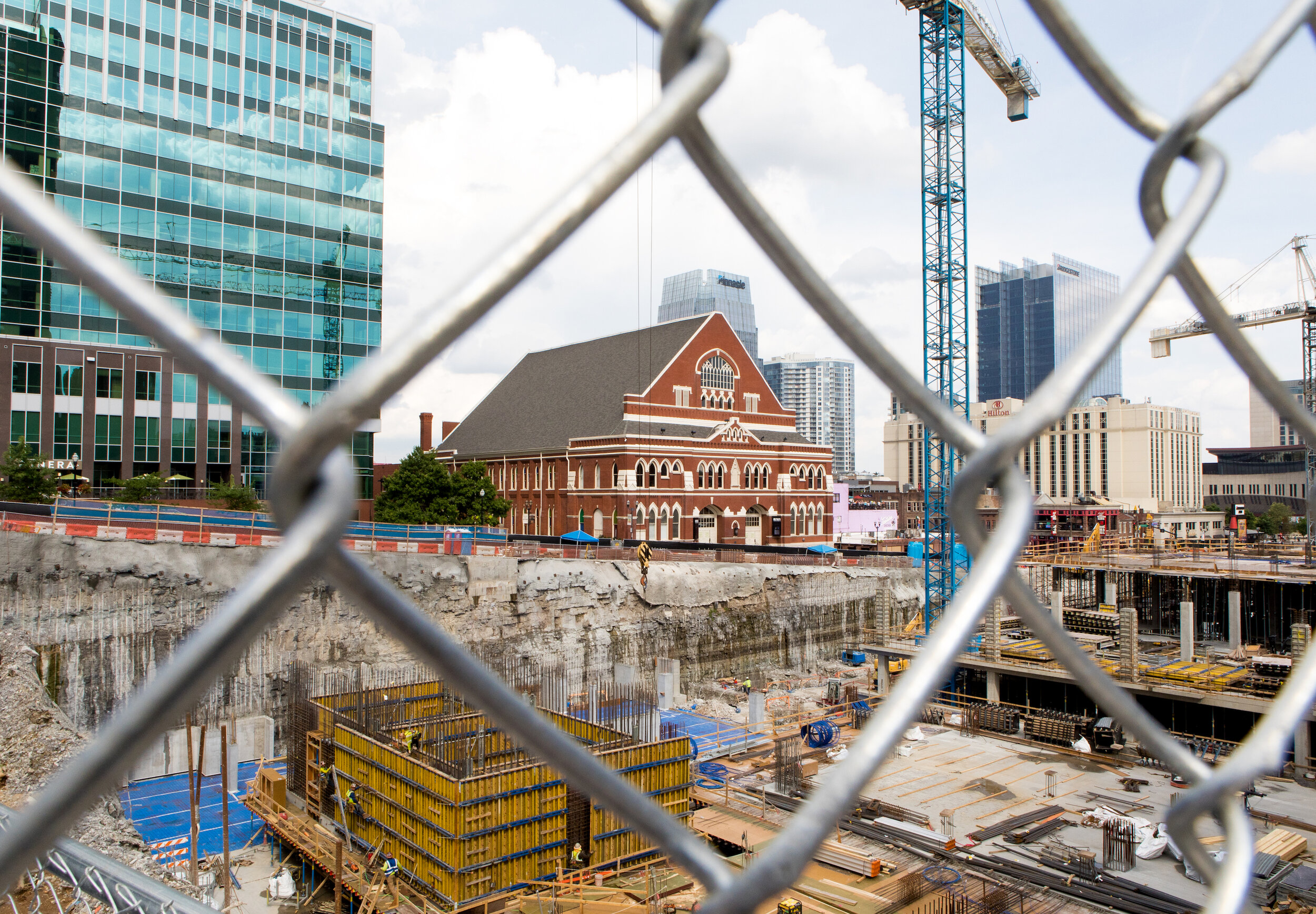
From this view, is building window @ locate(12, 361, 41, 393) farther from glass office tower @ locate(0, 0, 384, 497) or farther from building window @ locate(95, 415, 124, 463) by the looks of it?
building window @ locate(95, 415, 124, 463)

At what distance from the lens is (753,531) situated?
5316cm

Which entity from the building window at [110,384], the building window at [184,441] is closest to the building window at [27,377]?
the building window at [110,384]

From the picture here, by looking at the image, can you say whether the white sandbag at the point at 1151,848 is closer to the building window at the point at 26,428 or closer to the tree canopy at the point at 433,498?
the tree canopy at the point at 433,498

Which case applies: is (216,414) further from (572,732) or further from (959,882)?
(959,882)

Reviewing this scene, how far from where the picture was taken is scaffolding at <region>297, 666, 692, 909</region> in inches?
506

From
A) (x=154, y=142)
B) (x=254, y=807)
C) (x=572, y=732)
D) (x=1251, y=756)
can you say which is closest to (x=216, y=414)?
(x=154, y=142)

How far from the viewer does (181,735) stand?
2092 cm

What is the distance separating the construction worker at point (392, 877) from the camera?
42.2ft

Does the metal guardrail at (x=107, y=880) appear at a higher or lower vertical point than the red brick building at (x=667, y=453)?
lower

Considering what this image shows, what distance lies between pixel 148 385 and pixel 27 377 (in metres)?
4.56

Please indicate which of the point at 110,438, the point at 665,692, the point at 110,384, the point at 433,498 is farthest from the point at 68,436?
the point at 665,692

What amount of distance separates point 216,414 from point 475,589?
18.3 metres

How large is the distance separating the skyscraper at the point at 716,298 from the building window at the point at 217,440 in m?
144

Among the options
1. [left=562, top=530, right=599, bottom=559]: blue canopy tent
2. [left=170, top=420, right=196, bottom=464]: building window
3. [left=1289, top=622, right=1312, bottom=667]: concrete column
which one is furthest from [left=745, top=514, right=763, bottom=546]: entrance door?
[left=1289, top=622, right=1312, bottom=667]: concrete column
